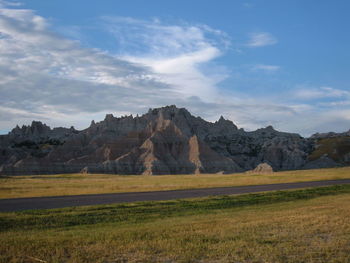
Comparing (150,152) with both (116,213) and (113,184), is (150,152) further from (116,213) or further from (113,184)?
(116,213)

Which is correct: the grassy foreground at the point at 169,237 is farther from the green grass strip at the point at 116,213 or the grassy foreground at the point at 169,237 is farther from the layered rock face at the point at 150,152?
the layered rock face at the point at 150,152

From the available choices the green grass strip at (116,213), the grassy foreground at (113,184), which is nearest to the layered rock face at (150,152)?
the grassy foreground at (113,184)

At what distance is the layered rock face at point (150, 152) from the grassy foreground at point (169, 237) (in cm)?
10360

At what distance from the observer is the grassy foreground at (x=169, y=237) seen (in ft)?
35.1

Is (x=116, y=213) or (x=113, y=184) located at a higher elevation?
(x=116, y=213)

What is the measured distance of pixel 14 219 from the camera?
1845cm

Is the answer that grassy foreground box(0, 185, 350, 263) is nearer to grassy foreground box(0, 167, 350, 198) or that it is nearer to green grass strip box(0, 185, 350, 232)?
green grass strip box(0, 185, 350, 232)

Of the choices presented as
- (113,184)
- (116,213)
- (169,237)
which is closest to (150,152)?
(113,184)

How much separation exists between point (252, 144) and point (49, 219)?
566 ft

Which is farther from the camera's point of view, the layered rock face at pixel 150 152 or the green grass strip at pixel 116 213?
the layered rock face at pixel 150 152

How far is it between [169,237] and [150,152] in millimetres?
123578

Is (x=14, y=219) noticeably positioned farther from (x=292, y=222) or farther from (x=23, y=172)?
(x=23, y=172)

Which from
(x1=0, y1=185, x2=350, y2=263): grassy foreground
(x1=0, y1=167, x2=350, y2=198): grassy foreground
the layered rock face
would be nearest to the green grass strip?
(x1=0, y1=185, x2=350, y2=263): grassy foreground

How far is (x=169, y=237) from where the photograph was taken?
13.4 m
